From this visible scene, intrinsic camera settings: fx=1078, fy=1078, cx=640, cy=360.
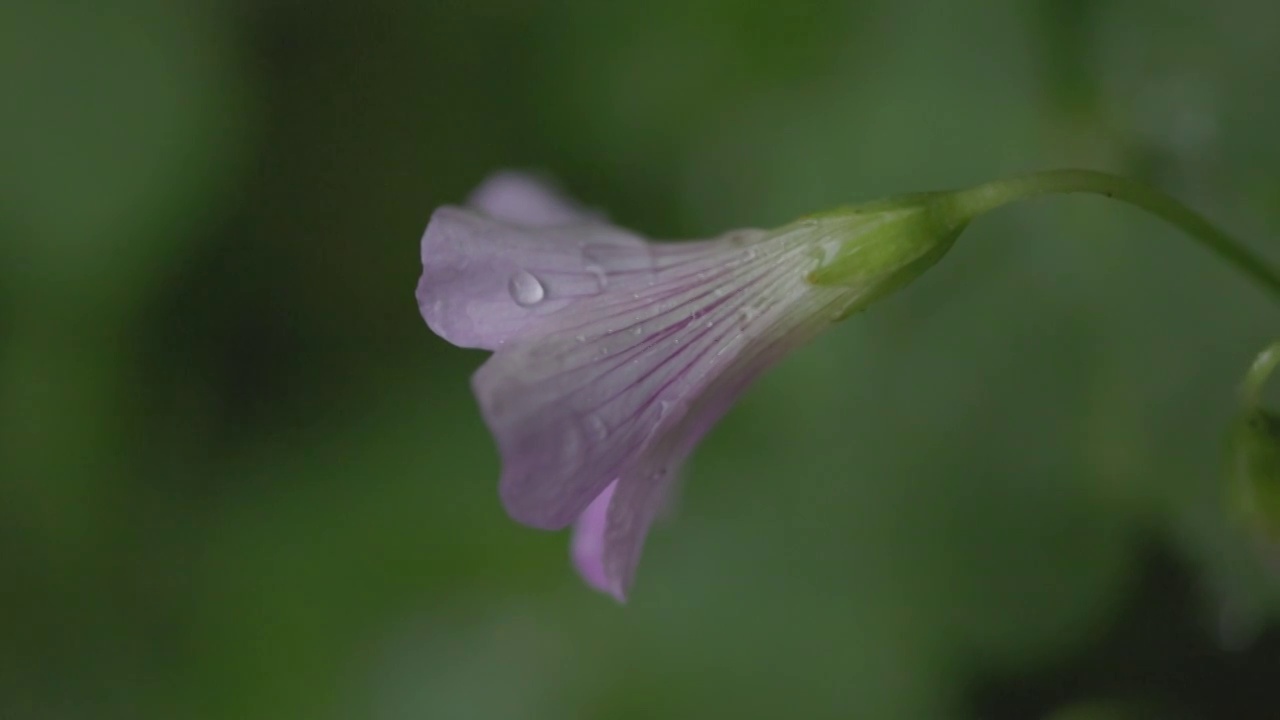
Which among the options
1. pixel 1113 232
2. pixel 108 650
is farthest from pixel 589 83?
pixel 108 650

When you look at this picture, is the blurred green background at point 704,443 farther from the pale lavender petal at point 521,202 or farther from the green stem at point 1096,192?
the pale lavender petal at point 521,202

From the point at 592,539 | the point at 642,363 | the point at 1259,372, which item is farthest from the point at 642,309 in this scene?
the point at 1259,372

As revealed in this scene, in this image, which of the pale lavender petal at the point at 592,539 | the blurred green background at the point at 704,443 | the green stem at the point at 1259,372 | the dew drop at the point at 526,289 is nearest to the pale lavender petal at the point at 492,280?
the dew drop at the point at 526,289

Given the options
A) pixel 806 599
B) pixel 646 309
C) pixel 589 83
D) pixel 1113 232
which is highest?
pixel 589 83

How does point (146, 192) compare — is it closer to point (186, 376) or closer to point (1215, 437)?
point (186, 376)

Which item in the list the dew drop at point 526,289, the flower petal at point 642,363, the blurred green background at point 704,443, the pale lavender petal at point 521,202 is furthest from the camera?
the blurred green background at point 704,443

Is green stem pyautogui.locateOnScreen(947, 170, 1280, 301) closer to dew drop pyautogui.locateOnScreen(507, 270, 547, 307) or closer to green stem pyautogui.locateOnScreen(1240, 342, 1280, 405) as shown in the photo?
green stem pyautogui.locateOnScreen(1240, 342, 1280, 405)
